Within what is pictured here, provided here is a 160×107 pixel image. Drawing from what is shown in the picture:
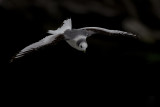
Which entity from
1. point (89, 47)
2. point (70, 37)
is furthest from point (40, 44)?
point (89, 47)

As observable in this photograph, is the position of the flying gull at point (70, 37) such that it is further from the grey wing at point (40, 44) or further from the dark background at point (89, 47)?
the dark background at point (89, 47)

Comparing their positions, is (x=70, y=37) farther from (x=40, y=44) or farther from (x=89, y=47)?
(x=89, y=47)

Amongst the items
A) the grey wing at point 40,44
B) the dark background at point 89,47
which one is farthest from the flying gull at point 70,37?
the dark background at point 89,47

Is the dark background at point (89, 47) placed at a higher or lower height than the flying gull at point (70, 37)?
higher

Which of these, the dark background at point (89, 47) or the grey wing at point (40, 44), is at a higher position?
the dark background at point (89, 47)

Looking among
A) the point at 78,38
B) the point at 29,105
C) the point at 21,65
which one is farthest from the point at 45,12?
the point at 78,38

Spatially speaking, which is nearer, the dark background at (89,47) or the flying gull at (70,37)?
the flying gull at (70,37)

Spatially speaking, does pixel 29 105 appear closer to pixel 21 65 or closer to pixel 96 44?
pixel 21 65

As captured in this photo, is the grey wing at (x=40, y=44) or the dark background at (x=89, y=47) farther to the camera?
the dark background at (x=89, y=47)
